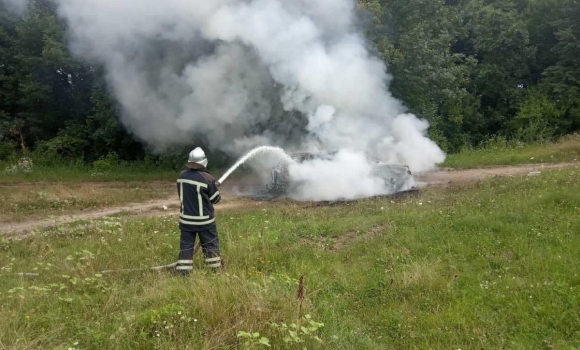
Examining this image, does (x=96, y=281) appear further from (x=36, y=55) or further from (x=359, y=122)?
(x=36, y=55)

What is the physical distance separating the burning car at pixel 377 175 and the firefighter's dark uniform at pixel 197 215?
205 inches

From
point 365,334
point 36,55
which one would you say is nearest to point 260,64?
point 365,334

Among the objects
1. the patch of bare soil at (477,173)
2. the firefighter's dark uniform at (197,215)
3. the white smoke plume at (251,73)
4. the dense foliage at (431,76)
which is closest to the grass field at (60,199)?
the white smoke plume at (251,73)

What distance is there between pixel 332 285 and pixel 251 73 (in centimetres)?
872

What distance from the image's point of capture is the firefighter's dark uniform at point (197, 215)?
589 centimetres

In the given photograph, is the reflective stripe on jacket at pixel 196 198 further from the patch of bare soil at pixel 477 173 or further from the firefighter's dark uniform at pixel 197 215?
the patch of bare soil at pixel 477 173

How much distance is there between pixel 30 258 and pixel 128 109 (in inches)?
378

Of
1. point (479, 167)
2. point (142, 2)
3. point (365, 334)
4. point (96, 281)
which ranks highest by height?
point (142, 2)

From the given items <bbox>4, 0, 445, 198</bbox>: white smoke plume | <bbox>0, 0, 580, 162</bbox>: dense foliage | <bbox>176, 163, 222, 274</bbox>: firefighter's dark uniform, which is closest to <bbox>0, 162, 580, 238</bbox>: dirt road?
<bbox>4, 0, 445, 198</bbox>: white smoke plume

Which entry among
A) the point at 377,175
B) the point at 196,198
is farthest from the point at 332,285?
the point at 377,175

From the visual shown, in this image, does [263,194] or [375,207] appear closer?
[375,207]

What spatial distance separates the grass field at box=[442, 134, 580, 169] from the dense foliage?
242 cm

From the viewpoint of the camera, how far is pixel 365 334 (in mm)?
4348

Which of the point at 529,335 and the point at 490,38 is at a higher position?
the point at 490,38
